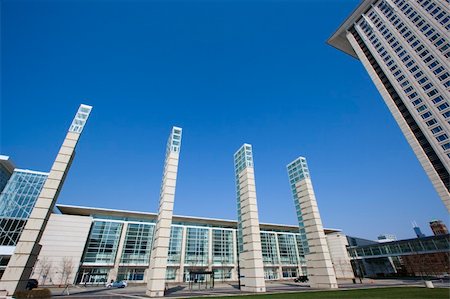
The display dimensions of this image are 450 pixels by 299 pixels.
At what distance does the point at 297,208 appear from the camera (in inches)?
1613

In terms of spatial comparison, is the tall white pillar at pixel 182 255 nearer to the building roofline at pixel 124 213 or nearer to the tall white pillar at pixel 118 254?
the building roofline at pixel 124 213

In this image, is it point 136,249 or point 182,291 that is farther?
point 136,249

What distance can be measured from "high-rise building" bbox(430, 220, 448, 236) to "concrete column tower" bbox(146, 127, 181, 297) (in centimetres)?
14670

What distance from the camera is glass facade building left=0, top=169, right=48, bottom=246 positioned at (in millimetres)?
54684

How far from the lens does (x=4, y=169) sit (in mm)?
64812

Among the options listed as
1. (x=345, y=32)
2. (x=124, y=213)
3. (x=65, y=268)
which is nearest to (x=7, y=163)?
(x=124, y=213)

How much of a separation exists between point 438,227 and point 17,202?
6953 inches

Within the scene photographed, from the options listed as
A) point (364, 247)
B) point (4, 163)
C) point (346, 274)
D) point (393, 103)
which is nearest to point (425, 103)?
point (393, 103)

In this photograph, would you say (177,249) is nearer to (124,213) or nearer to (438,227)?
(124,213)

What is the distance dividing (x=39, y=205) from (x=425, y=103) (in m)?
73.9

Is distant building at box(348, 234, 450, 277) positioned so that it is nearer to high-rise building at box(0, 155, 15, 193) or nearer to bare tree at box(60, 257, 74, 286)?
bare tree at box(60, 257, 74, 286)

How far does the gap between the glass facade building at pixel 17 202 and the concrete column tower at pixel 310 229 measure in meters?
65.0

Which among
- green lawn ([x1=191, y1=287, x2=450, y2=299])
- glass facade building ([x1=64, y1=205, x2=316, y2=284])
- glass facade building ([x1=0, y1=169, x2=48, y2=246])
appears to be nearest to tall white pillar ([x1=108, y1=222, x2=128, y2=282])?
glass facade building ([x1=64, y1=205, x2=316, y2=284])

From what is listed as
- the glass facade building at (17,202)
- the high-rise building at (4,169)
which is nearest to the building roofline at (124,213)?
the glass facade building at (17,202)
